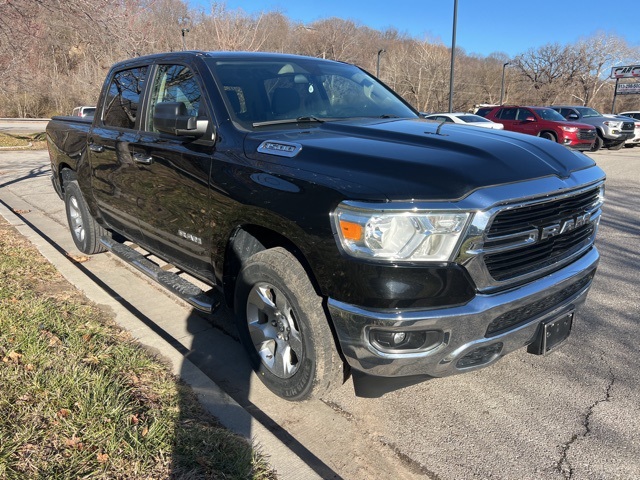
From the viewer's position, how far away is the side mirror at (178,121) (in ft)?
10.2

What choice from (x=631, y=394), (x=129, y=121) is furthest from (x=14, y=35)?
(x=631, y=394)

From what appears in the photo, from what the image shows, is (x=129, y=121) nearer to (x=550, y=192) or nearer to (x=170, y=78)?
(x=170, y=78)

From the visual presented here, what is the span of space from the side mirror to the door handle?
0.65m

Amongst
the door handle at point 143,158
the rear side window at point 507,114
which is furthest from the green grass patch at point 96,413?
the rear side window at point 507,114

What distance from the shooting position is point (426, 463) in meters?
2.52

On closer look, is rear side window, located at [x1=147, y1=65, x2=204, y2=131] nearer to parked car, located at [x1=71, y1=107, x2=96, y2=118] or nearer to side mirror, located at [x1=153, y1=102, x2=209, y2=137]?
side mirror, located at [x1=153, y1=102, x2=209, y2=137]

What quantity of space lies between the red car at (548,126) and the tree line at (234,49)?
10476 millimetres

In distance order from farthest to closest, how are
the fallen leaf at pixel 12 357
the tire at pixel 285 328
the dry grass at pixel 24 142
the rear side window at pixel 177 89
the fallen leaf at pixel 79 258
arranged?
1. the dry grass at pixel 24 142
2. the fallen leaf at pixel 79 258
3. the rear side window at pixel 177 89
4. the fallen leaf at pixel 12 357
5. the tire at pixel 285 328

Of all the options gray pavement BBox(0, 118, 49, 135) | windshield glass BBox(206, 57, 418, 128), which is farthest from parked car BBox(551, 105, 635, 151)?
gray pavement BBox(0, 118, 49, 135)

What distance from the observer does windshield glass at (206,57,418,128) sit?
130 inches

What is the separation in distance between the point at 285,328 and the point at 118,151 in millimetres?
2439

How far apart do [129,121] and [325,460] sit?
321cm

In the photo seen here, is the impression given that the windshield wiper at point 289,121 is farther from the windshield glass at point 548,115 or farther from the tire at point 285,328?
the windshield glass at point 548,115

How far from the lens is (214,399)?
9.42ft
